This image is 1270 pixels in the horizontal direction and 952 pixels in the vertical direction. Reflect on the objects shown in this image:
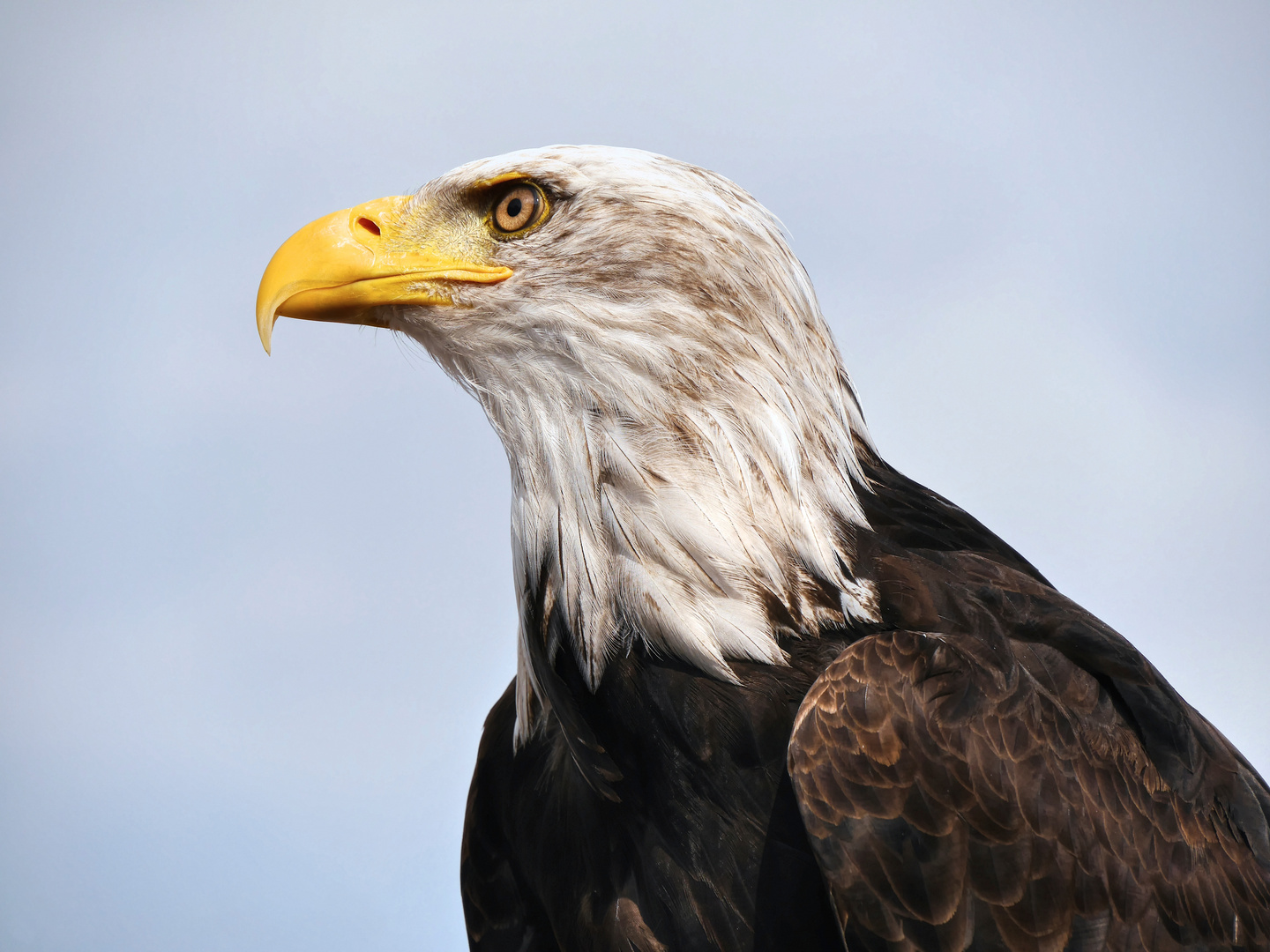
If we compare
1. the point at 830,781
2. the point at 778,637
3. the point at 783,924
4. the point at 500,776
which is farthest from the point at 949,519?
the point at 500,776

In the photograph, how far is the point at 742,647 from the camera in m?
3.45

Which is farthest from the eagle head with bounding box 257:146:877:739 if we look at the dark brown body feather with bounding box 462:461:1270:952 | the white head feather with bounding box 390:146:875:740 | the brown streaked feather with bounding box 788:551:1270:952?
the brown streaked feather with bounding box 788:551:1270:952

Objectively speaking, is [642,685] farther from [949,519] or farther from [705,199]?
[705,199]

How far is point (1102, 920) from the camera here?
126 inches

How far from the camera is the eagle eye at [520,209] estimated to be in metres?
3.92

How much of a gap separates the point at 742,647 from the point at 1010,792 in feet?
2.90

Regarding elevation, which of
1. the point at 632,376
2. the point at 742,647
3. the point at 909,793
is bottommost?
the point at 909,793

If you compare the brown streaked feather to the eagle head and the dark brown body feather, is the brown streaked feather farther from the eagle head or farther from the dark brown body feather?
the eagle head

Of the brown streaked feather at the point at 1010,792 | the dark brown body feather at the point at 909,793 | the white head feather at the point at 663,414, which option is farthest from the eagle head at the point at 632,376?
the brown streaked feather at the point at 1010,792

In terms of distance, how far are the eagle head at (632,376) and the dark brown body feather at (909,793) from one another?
173mm

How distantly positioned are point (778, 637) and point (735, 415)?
736 mm

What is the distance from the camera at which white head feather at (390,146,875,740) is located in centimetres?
352

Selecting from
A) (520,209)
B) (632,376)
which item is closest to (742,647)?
(632,376)

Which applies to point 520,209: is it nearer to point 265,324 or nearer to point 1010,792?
point 265,324
